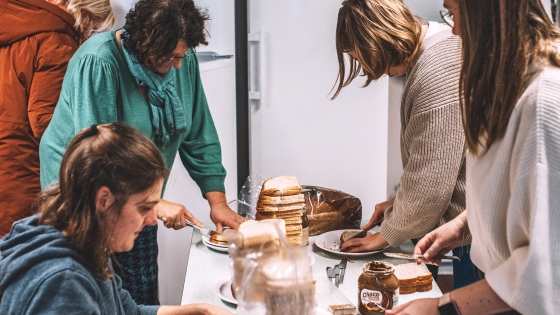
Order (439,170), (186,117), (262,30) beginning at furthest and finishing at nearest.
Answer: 1. (262,30)
2. (186,117)
3. (439,170)

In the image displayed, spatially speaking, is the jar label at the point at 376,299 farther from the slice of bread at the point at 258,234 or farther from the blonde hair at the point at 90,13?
the blonde hair at the point at 90,13

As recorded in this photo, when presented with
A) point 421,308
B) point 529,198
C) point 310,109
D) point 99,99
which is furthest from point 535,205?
point 310,109

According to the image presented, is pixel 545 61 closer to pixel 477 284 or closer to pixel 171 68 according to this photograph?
pixel 477 284

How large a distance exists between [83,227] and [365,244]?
92 centimetres

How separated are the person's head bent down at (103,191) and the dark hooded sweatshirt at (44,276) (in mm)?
28

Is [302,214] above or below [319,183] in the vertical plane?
above

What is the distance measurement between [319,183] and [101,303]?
1.99m

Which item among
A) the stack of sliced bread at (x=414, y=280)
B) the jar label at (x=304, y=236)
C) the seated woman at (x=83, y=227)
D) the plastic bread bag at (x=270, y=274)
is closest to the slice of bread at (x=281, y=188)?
the jar label at (x=304, y=236)

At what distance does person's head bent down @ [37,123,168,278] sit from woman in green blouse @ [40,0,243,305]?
52 cm

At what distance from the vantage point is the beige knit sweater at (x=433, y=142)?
1271 mm

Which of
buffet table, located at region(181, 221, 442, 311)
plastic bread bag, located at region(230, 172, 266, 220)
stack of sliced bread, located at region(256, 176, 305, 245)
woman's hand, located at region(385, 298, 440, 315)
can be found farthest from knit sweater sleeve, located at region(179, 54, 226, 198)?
woman's hand, located at region(385, 298, 440, 315)

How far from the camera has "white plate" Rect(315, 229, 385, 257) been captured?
1503 millimetres

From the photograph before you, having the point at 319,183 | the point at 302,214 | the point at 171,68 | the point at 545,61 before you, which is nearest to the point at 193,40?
the point at 171,68

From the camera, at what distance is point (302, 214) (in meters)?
1.54
